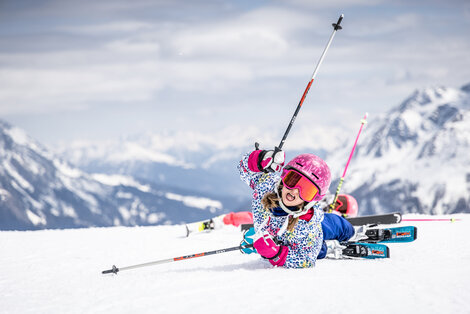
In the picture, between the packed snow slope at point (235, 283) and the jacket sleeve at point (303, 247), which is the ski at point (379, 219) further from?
the jacket sleeve at point (303, 247)

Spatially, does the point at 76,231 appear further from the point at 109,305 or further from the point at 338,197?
the point at 109,305

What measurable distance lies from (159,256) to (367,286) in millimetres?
4567

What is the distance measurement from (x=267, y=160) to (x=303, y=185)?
59 cm

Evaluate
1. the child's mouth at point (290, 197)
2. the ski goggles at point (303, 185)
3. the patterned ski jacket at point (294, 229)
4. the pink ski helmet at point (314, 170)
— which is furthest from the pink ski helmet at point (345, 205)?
the child's mouth at point (290, 197)

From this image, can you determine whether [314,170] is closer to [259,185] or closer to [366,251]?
[259,185]

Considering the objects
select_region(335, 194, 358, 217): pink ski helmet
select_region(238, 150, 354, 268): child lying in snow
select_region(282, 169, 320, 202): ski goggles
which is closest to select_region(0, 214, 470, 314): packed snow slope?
select_region(238, 150, 354, 268): child lying in snow

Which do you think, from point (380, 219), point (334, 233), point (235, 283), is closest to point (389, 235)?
point (334, 233)

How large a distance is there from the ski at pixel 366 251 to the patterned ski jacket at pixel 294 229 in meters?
0.72

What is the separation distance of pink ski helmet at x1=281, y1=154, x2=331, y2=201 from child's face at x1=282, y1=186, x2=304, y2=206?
0.24 m

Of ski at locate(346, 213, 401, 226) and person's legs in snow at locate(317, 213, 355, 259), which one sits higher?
ski at locate(346, 213, 401, 226)

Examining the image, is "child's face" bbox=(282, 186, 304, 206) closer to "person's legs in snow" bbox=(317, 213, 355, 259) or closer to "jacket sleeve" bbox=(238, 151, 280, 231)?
"jacket sleeve" bbox=(238, 151, 280, 231)

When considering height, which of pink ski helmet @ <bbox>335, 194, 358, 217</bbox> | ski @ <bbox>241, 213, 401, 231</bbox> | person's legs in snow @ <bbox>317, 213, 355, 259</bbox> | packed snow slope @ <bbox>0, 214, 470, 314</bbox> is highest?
pink ski helmet @ <bbox>335, 194, 358, 217</bbox>

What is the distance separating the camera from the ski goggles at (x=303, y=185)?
5953 mm

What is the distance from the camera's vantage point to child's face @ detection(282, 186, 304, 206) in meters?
5.99
